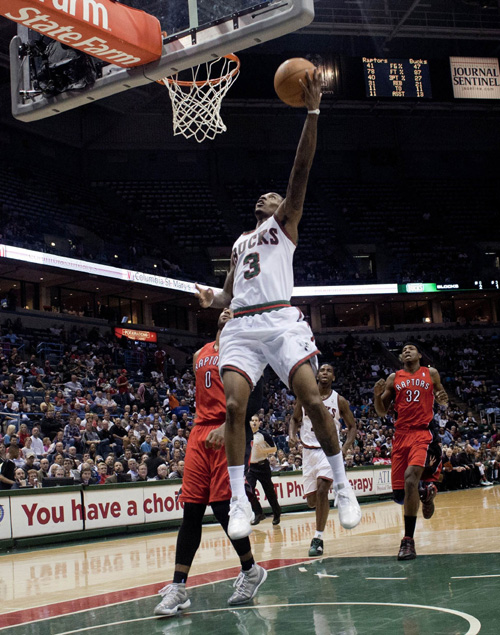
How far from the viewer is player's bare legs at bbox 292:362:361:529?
15.6 feet

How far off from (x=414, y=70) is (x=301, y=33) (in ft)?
18.5

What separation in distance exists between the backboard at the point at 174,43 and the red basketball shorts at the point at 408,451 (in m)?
4.23

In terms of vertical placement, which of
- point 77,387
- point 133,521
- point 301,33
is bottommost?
point 133,521

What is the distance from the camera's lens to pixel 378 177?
4206 centimetres

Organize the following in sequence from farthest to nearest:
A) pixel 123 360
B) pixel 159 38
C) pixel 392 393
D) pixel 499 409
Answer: pixel 499 409, pixel 123 360, pixel 392 393, pixel 159 38

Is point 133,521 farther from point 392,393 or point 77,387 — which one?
point 77,387

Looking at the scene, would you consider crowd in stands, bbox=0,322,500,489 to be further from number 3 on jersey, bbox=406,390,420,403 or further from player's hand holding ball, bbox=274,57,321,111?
player's hand holding ball, bbox=274,57,321,111

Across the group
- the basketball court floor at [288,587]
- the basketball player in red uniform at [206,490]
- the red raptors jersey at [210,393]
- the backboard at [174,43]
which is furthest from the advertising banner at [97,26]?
the basketball court floor at [288,587]

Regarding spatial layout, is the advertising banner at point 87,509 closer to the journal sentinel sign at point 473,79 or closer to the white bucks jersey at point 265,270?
the white bucks jersey at point 265,270

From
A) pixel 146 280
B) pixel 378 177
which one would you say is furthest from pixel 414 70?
pixel 146 280

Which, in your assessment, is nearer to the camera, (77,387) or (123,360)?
(77,387)

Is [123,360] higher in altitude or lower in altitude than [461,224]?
lower

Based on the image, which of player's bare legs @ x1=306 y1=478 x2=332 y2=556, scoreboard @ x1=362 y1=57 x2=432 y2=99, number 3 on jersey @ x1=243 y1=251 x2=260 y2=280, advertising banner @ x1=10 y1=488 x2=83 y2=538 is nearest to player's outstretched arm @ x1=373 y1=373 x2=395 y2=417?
player's bare legs @ x1=306 y1=478 x2=332 y2=556

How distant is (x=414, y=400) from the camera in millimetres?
7961
